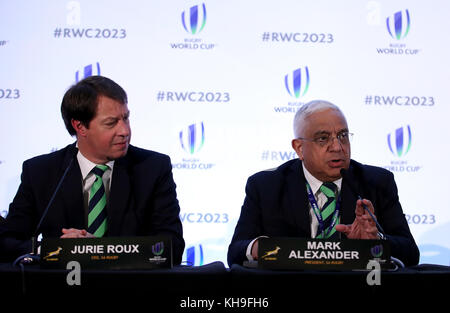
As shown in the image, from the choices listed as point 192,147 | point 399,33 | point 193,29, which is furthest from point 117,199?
point 399,33

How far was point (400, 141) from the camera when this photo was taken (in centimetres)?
395

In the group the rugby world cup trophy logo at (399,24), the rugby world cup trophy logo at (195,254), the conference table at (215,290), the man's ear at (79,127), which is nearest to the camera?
the conference table at (215,290)

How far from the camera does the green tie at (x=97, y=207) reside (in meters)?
2.49

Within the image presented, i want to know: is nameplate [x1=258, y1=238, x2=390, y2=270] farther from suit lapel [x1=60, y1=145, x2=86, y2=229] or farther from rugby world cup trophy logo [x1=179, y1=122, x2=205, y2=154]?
rugby world cup trophy logo [x1=179, y1=122, x2=205, y2=154]

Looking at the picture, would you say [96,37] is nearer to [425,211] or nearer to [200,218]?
[200,218]

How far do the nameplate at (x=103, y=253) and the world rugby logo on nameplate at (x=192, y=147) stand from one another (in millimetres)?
2144

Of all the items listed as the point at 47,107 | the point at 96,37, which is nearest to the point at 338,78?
the point at 96,37

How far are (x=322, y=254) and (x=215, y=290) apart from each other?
37cm

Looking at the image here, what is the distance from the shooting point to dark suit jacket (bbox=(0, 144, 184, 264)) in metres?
2.50

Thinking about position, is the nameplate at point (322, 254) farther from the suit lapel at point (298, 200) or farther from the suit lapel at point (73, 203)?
the suit lapel at point (73, 203)

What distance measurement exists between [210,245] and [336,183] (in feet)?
4.92

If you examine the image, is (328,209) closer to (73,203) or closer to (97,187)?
(97,187)

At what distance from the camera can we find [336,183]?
104 inches

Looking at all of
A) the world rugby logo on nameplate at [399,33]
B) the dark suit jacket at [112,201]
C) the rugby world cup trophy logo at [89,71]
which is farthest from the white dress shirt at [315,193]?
the rugby world cup trophy logo at [89,71]
